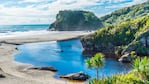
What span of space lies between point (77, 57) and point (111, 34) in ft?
68.0

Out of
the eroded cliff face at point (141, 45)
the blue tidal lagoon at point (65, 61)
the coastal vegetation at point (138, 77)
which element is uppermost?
the coastal vegetation at point (138, 77)

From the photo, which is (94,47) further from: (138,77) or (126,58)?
(138,77)

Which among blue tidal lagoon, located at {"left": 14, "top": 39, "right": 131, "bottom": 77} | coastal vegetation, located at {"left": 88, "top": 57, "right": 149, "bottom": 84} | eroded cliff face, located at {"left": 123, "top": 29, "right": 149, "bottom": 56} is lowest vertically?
blue tidal lagoon, located at {"left": 14, "top": 39, "right": 131, "bottom": 77}

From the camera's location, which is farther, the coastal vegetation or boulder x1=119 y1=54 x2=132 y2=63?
boulder x1=119 y1=54 x2=132 y2=63

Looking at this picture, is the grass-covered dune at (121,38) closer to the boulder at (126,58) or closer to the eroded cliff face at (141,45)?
the eroded cliff face at (141,45)

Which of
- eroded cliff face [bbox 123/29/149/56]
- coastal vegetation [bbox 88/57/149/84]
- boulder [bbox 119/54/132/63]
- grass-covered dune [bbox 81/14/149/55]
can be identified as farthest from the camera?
grass-covered dune [bbox 81/14/149/55]

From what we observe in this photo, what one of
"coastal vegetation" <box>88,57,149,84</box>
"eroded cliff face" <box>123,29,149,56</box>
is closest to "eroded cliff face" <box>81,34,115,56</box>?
"eroded cliff face" <box>123,29,149,56</box>

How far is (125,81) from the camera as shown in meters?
64.0

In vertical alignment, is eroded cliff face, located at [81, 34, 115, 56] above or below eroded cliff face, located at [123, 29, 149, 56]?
below

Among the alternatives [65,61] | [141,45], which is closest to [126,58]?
[141,45]

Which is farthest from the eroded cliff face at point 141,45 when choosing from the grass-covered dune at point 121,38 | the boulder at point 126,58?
the boulder at point 126,58

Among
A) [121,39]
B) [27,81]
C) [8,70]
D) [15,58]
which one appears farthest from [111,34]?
[27,81]

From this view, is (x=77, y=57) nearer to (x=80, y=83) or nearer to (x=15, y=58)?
(x=15, y=58)

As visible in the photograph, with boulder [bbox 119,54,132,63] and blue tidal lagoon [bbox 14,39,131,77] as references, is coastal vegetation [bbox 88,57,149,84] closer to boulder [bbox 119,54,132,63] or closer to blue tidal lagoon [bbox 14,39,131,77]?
blue tidal lagoon [bbox 14,39,131,77]
